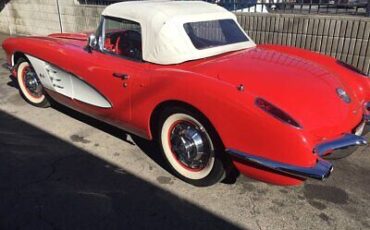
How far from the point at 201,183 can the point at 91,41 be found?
78.9 inches

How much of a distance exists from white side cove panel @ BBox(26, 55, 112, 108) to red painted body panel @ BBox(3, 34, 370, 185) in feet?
0.28

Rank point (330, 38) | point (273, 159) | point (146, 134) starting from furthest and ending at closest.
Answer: point (330, 38)
point (146, 134)
point (273, 159)

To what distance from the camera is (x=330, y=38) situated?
17.5 ft

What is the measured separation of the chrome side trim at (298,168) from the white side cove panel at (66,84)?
5.66 feet

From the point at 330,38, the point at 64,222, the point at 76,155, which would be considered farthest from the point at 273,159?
the point at 330,38

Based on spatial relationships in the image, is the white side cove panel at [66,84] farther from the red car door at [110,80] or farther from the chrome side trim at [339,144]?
the chrome side trim at [339,144]

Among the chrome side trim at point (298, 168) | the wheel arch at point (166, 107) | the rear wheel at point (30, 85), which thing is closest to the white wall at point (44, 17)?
the rear wheel at point (30, 85)

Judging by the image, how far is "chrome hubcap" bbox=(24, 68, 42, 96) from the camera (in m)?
4.89

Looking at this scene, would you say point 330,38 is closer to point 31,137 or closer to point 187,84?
point 187,84

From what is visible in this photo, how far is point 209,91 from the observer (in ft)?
9.30

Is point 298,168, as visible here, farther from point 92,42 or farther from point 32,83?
point 32,83

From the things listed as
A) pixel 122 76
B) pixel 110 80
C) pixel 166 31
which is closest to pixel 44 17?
pixel 110 80

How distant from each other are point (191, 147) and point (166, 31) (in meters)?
1.14

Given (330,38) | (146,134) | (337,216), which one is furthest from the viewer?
(330,38)
